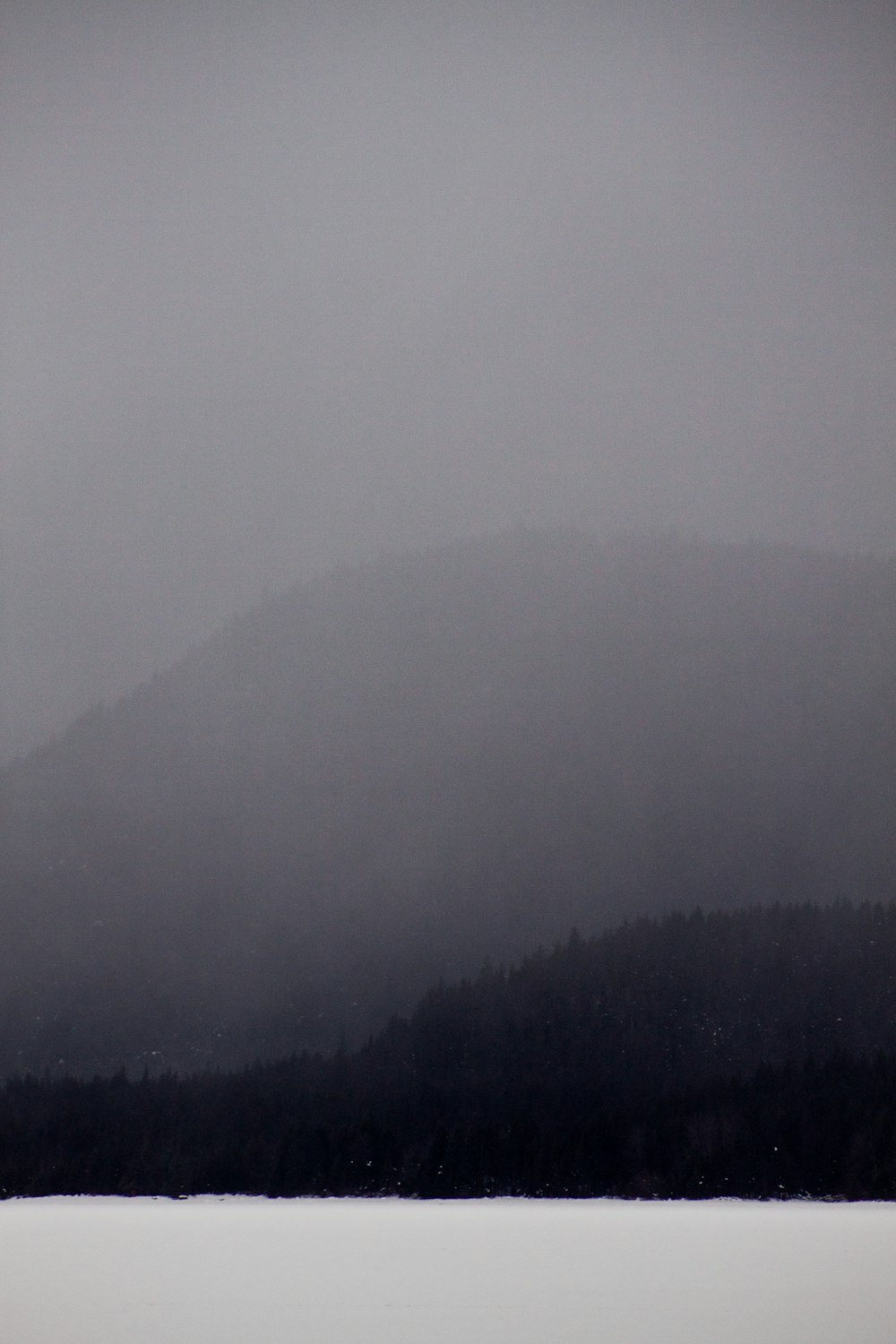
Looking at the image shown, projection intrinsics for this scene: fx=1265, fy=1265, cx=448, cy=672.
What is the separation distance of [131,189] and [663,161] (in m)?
1.61

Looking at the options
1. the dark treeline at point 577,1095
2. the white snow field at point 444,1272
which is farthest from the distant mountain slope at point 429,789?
the white snow field at point 444,1272

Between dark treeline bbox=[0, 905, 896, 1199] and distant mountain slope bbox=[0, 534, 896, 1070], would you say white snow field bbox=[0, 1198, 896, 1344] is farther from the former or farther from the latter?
distant mountain slope bbox=[0, 534, 896, 1070]

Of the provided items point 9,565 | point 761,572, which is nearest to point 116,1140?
point 9,565

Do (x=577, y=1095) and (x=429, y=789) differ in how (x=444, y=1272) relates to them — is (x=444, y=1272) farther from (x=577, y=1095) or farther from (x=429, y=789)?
(x=429, y=789)

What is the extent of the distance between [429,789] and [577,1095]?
917 mm

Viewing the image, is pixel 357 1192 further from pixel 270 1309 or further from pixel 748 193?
pixel 748 193

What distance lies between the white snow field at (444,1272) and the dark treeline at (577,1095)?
0.08 m

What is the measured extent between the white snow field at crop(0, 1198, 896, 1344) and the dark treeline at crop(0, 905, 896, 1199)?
79 mm

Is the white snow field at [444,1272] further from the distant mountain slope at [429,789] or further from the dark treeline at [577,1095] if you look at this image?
the distant mountain slope at [429,789]

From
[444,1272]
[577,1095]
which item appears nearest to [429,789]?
[577,1095]

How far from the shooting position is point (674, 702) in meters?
3.61

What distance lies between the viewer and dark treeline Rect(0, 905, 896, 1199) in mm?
3367

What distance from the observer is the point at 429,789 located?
11.7 ft

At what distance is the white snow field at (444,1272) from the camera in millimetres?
2447
